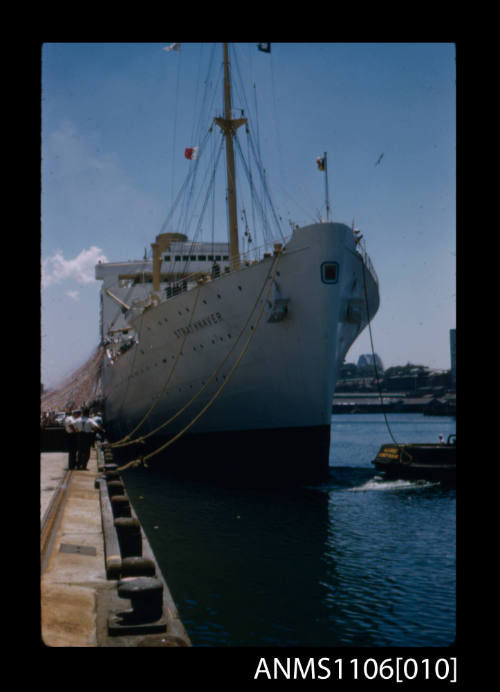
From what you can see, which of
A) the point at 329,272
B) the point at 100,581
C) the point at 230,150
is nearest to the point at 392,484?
the point at 329,272

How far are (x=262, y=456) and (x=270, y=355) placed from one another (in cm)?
308

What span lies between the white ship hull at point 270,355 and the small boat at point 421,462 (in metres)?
3.91

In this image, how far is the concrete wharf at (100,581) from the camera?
421 centimetres

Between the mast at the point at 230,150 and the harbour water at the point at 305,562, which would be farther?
the mast at the point at 230,150

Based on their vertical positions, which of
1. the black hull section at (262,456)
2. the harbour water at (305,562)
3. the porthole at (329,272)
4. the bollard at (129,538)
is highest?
the porthole at (329,272)

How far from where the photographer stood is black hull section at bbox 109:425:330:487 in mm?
15922

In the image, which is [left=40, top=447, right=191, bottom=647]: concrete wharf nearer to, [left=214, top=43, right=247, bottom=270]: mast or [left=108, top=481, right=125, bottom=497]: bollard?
[left=108, top=481, right=125, bottom=497]: bollard

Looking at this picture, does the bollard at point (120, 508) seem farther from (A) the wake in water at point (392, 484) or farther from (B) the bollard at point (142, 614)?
(A) the wake in water at point (392, 484)

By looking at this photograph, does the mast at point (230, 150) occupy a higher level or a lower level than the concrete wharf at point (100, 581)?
Result: higher

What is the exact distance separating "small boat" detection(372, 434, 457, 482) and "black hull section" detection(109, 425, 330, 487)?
3.74m

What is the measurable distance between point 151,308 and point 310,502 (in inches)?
363

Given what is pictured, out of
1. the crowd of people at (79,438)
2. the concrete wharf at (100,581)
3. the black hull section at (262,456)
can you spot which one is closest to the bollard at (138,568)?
the concrete wharf at (100,581)

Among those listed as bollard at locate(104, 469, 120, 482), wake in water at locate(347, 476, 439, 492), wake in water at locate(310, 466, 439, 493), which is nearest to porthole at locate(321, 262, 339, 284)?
wake in water at locate(310, 466, 439, 493)
